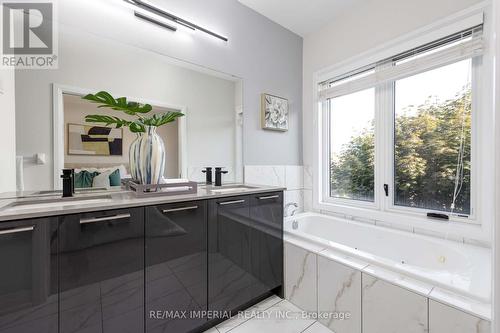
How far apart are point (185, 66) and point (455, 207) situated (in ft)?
7.94

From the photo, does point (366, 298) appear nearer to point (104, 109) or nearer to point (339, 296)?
point (339, 296)

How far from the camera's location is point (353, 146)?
242cm

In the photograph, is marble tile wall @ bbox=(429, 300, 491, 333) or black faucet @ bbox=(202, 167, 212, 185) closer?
marble tile wall @ bbox=(429, 300, 491, 333)

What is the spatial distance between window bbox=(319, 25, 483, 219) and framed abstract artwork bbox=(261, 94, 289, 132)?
18.4 inches

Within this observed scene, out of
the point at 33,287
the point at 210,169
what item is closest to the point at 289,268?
the point at 210,169

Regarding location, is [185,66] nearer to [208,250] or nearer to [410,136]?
[208,250]

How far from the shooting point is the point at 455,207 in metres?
1.74

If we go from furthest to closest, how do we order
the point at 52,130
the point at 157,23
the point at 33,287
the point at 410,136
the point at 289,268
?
1. the point at 410,136
2. the point at 289,268
3. the point at 157,23
4. the point at 52,130
5. the point at 33,287

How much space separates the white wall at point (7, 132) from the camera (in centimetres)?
119

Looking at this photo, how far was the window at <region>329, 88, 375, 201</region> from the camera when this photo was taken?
227 centimetres

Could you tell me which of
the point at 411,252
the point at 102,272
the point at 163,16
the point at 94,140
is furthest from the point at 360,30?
the point at 102,272

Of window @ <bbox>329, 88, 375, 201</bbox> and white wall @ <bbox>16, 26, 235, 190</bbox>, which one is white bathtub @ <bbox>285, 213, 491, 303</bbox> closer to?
window @ <bbox>329, 88, 375, 201</bbox>

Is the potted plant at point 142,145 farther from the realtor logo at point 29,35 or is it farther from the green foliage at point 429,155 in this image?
the green foliage at point 429,155

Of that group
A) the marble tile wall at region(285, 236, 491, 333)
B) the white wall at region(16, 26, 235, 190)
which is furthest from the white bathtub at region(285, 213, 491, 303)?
the white wall at region(16, 26, 235, 190)
